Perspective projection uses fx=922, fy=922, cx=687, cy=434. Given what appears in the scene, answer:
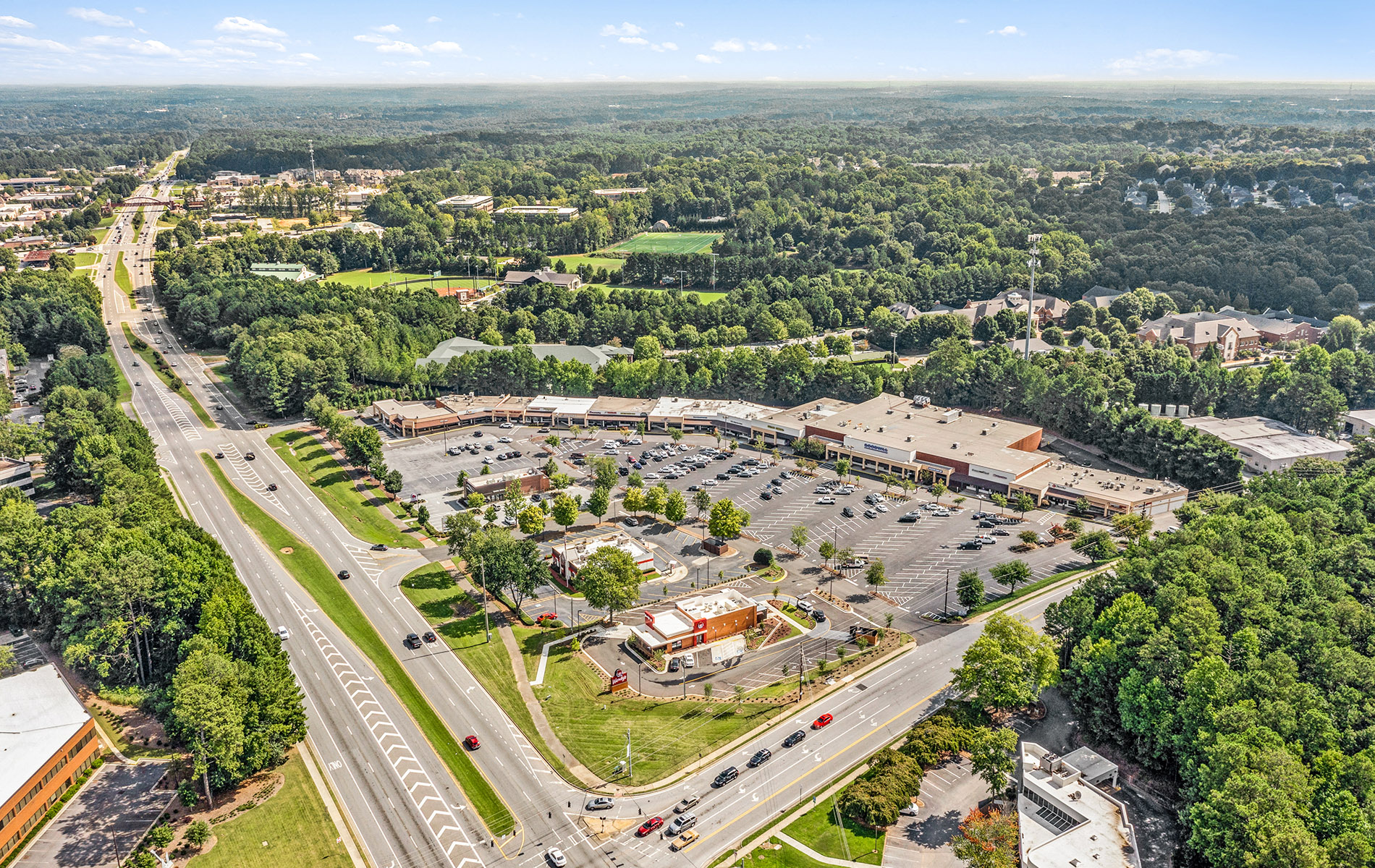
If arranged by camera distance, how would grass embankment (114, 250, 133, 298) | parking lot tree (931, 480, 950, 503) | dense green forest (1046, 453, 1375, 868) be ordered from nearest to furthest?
dense green forest (1046, 453, 1375, 868), parking lot tree (931, 480, 950, 503), grass embankment (114, 250, 133, 298)

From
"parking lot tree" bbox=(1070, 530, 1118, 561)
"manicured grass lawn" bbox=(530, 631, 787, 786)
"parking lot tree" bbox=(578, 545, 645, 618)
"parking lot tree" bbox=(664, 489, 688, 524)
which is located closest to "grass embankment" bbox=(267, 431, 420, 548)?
"parking lot tree" bbox=(578, 545, 645, 618)

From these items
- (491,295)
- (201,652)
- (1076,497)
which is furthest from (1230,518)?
(491,295)

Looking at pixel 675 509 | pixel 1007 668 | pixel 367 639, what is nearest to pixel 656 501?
pixel 675 509

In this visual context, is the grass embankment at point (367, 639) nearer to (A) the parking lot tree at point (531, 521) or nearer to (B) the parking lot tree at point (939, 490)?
(A) the parking lot tree at point (531, 521)

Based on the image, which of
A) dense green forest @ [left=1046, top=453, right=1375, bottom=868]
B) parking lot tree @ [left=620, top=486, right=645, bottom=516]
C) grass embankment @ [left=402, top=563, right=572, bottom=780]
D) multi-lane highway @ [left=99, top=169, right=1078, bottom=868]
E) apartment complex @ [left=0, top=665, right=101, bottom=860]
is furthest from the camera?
parking lot tree @ [left=620, top=486, right=645, bottom=516]

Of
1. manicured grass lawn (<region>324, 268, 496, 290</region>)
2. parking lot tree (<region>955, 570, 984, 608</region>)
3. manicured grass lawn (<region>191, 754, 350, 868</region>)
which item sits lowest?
manicured grass lawn (<region>191, 754, 350, 868</region>)

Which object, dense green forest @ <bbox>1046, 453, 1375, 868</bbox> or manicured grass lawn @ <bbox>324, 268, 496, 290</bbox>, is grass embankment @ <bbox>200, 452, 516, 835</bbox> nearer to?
dense green forest @ <bbox>1046, 453, 1375, 868</bbox>
